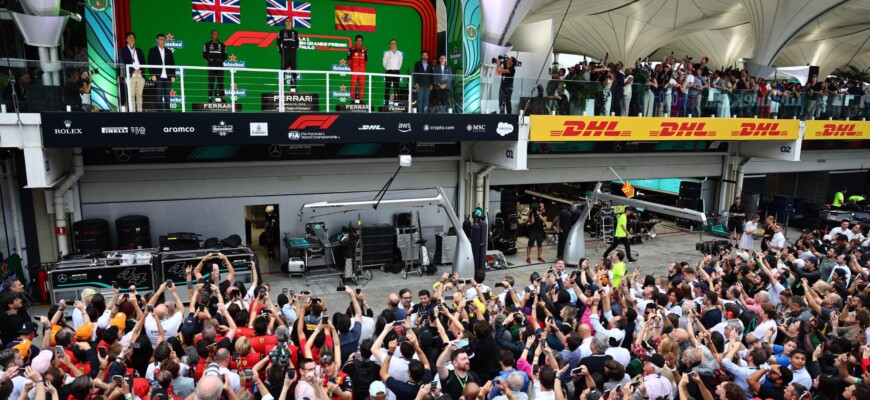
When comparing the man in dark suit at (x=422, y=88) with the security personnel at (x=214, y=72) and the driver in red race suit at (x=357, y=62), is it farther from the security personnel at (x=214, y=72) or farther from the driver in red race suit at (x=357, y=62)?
the security personnel at (x=214, y=72)

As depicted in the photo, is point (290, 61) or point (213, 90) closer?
point (213, 90)

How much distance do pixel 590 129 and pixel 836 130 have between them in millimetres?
10696

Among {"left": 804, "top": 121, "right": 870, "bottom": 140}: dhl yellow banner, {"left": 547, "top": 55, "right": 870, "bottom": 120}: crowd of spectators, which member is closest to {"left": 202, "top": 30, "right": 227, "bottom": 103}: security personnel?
{"left": 547, "top": 55, "right": 870, "bottom": 120}: crowd of spectators

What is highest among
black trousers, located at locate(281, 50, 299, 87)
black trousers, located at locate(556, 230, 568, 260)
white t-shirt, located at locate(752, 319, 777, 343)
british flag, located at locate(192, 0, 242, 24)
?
british flag, located at locate(192, 0, 242, 24)

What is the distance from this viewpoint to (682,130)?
666 inches

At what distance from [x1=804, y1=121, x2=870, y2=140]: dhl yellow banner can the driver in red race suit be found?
49.0 ft

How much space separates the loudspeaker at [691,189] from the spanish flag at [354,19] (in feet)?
44.8

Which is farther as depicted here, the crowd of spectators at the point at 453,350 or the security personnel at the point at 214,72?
the security personnel at the point at 214,72

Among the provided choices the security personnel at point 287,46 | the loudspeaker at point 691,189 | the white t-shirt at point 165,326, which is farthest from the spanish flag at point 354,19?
the loudspeaker at point 691,189

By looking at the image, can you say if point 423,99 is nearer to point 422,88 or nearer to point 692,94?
point 422,88

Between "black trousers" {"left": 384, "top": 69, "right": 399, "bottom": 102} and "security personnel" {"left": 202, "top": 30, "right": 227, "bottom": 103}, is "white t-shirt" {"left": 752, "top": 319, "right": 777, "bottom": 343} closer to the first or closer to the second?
"black trousers" {"left": 384, "top": 69, "right": 399, "bottom": 102}

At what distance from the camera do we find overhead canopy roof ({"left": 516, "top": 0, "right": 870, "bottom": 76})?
26.7 m

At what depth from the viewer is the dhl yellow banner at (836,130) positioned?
64.5 ft

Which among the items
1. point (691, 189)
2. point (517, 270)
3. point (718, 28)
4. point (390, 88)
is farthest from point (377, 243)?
point (718, 28)
